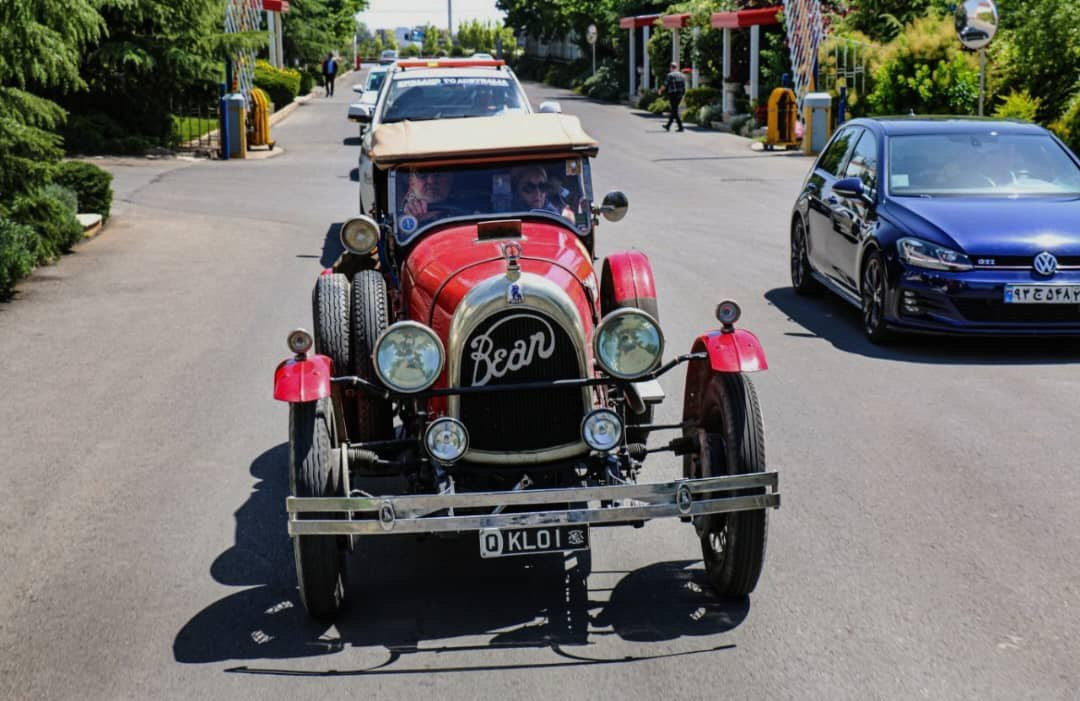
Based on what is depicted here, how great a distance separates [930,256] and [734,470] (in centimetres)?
548

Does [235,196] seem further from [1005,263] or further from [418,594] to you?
[418,594]

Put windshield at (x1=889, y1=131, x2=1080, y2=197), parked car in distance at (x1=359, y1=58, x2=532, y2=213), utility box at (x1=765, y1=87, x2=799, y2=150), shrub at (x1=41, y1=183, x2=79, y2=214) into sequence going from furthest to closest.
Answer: utility box at (x1=765, y1=87, x2=799, y2=150) → shrub at (x1=41, y1=183, x2=79, y2=214) → parked car in distance at (x1=359, y1=58, x2=532, y2=213) → windshield at (x1=889, y1=131, x2=1080, y2=197)

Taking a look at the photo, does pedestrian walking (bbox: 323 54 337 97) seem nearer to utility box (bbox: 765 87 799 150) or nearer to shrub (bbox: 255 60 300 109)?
shrub (bbox: 255 60 300 109)

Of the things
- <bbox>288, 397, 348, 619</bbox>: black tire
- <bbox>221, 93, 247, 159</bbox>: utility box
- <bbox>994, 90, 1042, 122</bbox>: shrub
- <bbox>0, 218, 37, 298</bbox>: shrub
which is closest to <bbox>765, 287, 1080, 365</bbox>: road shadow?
<bbox>288, 397, 348, 619</bbox>: black tire

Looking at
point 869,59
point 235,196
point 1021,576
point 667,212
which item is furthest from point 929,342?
point 869,59

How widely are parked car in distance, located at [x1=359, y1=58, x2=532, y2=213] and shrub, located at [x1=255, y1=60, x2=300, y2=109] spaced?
100 ft

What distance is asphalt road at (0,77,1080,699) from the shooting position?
16.9ft

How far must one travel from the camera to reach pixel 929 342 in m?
11.2

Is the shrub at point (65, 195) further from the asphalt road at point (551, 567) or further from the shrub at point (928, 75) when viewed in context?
the shrub at point (928, 75)

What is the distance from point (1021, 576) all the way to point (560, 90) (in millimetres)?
67074

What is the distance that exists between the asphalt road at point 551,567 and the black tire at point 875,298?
0.19 meters

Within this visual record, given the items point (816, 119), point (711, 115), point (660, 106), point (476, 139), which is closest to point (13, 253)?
point (476, 139)

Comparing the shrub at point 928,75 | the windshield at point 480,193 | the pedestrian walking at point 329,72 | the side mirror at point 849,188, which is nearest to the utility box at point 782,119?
the shrub at point 928,75

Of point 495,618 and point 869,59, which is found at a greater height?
point 869,59
